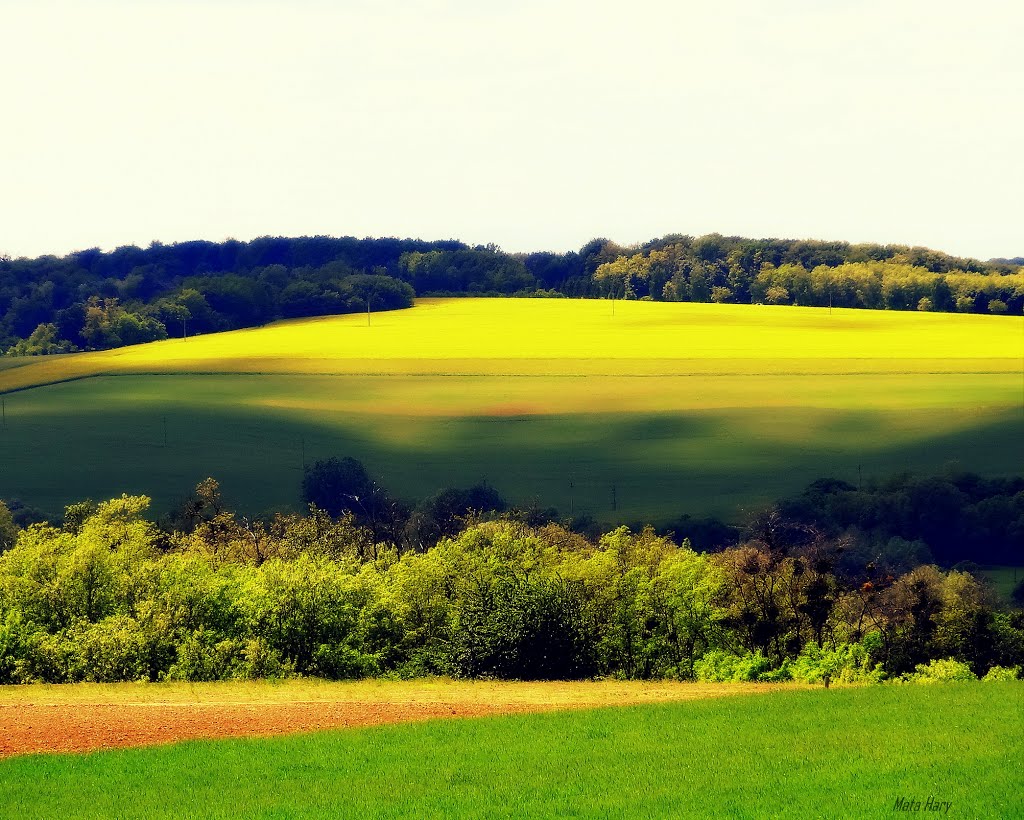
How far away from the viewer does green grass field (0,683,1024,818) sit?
25031 millimetres

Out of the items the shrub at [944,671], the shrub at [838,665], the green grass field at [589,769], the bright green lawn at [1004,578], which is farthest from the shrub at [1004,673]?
the bright green lawn at [1004,578]

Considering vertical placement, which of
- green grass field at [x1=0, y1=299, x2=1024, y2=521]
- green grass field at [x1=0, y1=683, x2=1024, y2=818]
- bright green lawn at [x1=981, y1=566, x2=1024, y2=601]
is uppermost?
green grass field at [x1=0, y1=683, x2=1024, y2=818]

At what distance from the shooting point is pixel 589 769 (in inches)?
1117

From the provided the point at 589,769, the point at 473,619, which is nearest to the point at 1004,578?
the point at 473,619

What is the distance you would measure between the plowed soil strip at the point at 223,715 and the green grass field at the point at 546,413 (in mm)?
59279

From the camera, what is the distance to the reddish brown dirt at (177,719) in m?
32.8

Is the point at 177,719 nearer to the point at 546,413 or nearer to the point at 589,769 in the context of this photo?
the point at 589,769

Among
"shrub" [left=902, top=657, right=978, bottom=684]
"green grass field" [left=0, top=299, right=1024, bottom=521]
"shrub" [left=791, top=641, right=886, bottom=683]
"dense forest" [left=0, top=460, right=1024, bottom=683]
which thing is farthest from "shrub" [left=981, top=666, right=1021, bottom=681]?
"green grass field" [left=0, top=299, right=1024, bottom=521]

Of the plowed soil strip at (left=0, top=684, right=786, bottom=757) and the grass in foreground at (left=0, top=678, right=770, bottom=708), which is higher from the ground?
the plowed soil strip at (left=0, top=684, right=786, bottom=757)

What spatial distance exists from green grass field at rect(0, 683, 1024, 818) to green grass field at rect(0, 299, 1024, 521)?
65.1m

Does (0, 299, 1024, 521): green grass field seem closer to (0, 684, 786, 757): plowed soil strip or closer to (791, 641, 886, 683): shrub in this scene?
(791, 641, 886, 683): shrub

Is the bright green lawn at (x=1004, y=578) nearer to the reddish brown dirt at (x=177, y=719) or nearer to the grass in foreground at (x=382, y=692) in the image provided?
Answer: the grass in foreground at (x=382, y=692)

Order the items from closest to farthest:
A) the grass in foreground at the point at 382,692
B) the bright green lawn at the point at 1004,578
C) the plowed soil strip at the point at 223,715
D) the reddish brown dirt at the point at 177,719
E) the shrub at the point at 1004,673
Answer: the reddish brown dirt at the point at 177,719, the plowed soil strip at the point at 223,715, the grass in foreground at the point at 382,692, the shrub at the point at 1004,673, the bright green lawn at the point at 1004,578

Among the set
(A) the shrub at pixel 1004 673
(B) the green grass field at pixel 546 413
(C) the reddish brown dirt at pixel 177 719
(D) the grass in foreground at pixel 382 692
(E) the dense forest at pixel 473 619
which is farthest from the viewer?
(B) the green grass field at pixel 546 413
